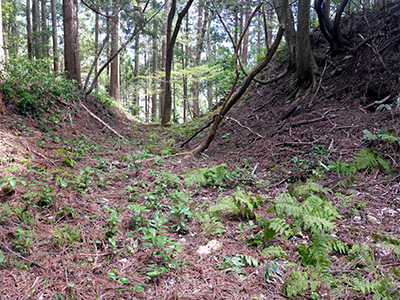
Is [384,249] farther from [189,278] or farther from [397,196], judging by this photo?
[189,278]

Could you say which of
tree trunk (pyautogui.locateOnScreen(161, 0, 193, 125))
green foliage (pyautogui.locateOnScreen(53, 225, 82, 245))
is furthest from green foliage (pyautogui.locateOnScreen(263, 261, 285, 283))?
tree trunk (pyautogui.locateOnScreen(161, 0, 193, 125))

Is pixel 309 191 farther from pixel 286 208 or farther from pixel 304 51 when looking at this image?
pixel 304 51

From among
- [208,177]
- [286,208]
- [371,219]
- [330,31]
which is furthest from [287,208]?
[330,31]

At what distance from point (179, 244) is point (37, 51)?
17.2 meters

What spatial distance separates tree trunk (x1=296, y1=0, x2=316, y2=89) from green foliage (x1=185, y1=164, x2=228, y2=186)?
Answer: 3.99 meters

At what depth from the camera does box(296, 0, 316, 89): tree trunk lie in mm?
5953

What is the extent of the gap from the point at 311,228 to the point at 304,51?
530 cm

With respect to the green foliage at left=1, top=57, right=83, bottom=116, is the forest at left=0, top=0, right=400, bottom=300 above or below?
below

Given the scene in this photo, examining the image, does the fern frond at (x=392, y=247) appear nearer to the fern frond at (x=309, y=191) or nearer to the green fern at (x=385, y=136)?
the fern frond at (x=309, y=191)

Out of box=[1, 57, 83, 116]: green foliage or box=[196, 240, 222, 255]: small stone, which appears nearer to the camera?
box=[196, 240, 222, 255]: small stone

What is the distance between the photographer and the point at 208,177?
13.1 ft

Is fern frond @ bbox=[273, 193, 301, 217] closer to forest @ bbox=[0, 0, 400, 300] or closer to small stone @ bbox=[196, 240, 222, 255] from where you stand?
forest @ bbox=[0, 0, 400, 300]

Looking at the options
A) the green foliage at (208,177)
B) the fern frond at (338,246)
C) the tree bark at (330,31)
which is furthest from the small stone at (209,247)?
the tree bark at (330,31)

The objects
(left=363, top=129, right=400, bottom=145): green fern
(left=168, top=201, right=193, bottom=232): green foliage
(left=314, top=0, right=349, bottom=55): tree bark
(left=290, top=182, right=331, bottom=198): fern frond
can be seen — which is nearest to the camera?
(left=168, top=201, right=193, bottom=232): green foliage
